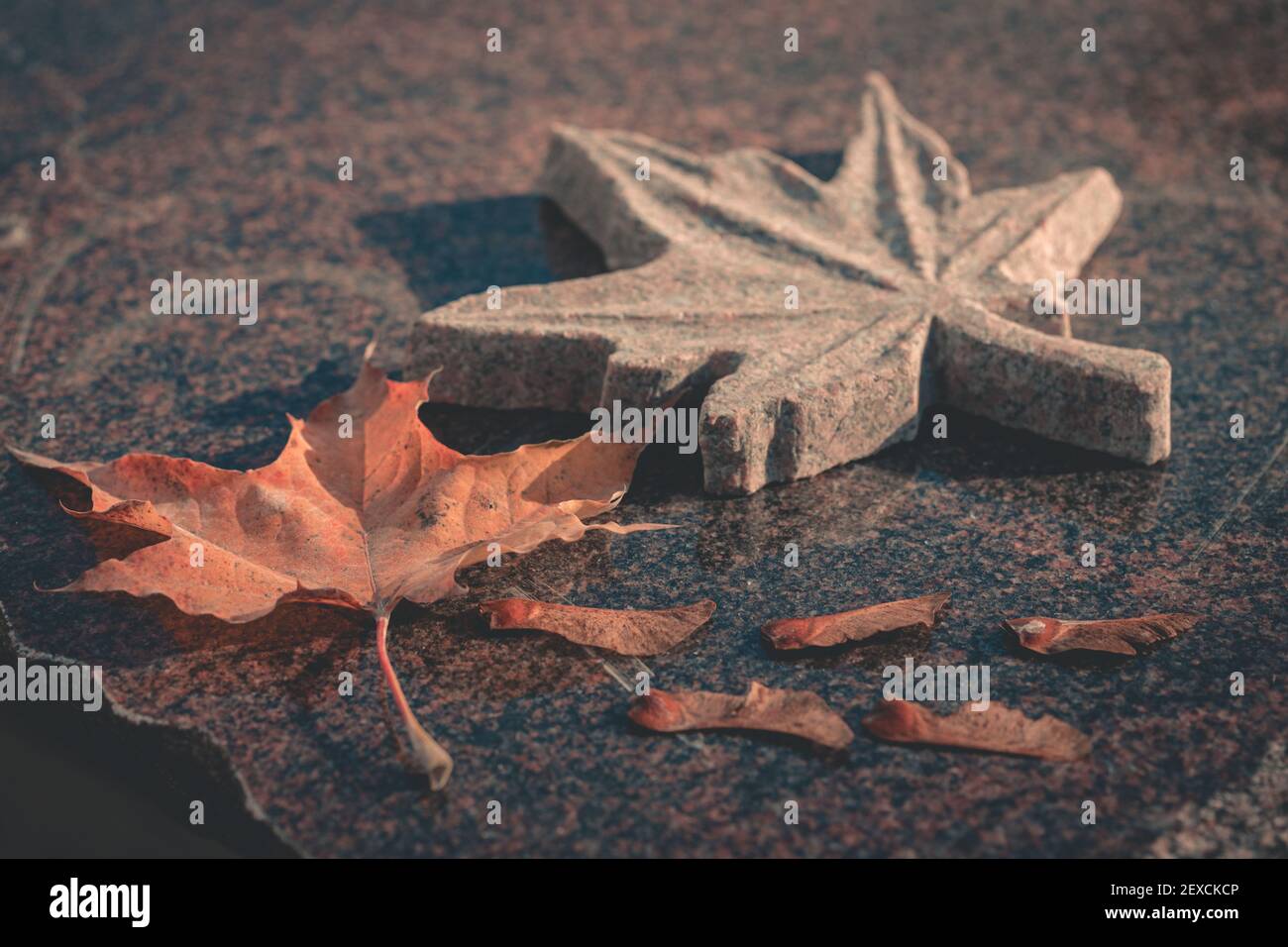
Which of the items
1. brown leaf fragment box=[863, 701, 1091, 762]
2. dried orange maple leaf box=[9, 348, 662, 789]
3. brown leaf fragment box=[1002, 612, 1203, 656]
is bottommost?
brown leaf fragment box=[863, 701, 1091, 762]

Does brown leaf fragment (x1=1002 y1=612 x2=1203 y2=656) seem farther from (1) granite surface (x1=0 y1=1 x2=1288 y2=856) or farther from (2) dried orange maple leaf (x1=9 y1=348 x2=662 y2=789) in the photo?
(2) dried orange maple leaf (x1=9 y1=348 x2=662 y2=789)

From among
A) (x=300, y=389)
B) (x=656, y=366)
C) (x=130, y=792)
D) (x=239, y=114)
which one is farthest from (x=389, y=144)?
(x=130, y=792)

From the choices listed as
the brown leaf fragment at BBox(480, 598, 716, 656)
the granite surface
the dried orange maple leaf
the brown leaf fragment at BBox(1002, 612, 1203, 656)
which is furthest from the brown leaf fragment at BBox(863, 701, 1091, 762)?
the dried orange maple leaf

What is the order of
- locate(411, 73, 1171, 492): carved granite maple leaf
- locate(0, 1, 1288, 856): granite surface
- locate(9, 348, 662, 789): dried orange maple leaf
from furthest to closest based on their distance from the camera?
locate(411, 73, 1171, 492): carved granite maple leaf
locate(9, 348, 662, 789): dried orange maple leaf
locate(0, 1, 1288, 856): granite surface

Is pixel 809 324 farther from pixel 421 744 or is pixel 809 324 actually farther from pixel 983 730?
pixel 421 744

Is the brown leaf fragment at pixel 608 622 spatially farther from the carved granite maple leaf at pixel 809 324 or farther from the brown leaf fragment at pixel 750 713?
the carved granite maple leaf at pixel 809 324

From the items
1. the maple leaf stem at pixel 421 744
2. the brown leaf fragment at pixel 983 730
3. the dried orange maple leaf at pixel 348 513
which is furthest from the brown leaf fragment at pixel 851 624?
the maple leaf stem at pixel 421 744

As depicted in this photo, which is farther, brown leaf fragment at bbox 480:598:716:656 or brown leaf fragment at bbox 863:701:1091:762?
brown leaf fragment at bbox 480:598:716:656

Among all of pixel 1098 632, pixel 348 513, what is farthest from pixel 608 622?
pixel 1098 632
